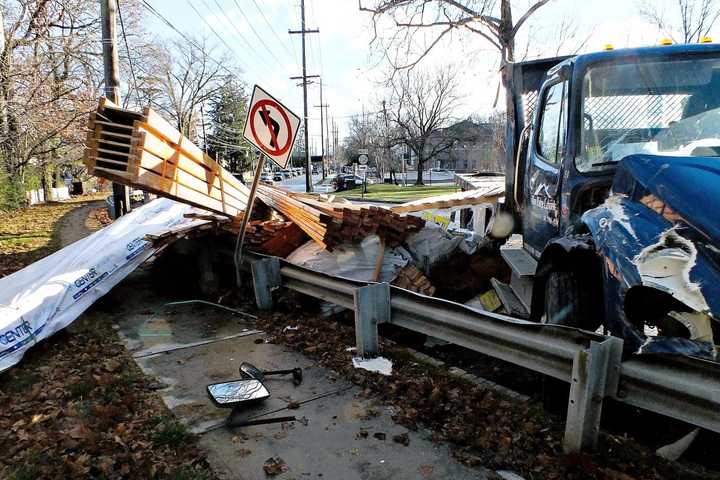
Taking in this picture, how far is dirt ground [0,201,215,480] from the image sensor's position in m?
3.07

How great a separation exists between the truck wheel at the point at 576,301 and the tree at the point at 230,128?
70.5 m

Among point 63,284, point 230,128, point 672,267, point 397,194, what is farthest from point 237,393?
point 230,128

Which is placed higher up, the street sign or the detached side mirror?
the street sign

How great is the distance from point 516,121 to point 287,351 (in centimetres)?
416

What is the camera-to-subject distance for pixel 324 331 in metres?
5.60

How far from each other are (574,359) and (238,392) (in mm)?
2427

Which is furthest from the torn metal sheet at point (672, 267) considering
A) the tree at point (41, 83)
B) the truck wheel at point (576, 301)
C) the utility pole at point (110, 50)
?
the tree at point (41, 83)

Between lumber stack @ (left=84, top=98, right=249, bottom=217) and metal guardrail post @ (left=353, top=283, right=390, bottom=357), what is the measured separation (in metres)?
3.24

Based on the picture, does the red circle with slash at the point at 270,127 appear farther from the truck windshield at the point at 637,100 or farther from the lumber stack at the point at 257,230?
the truck windshield at the point at 637,100

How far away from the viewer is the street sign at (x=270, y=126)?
6.29 meters

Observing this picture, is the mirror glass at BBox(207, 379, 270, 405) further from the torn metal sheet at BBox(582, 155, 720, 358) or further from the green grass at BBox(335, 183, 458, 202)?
the green grass at BBox(335, 183, 458, 202)

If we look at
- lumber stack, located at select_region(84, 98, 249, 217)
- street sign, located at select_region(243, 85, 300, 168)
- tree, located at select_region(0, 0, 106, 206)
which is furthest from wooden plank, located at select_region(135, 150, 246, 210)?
tree, located at select_region(0, 0, 106, 206)

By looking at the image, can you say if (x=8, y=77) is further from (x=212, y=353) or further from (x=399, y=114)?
(x=399, y=114)

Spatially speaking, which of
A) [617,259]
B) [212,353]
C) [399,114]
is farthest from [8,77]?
[399,114]
